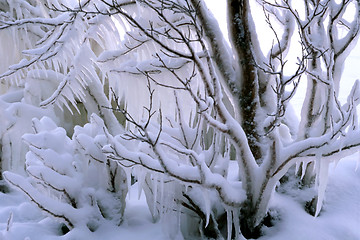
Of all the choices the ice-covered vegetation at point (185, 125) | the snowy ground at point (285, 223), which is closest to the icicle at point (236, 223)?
the ice-covered vegetation at point (185, 125)

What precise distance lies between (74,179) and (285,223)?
2.09 m

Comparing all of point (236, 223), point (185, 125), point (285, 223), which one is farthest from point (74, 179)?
point (285, 223)

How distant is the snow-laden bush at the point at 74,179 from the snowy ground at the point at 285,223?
18cm

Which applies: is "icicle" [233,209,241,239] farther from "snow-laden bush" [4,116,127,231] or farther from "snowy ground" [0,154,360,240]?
"snow-laden bush" [4,116,127,231]

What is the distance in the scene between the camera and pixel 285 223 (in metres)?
3.47

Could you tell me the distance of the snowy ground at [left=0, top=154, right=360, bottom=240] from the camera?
3324 millimetres

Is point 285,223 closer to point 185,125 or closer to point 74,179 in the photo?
point 185,125

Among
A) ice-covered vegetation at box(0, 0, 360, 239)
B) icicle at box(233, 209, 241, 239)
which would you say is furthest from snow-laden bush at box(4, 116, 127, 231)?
icicle at box(233, 209, 241, 239)

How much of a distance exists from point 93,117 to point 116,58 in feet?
2.80

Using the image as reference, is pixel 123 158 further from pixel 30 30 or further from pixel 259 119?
pixel 30 30

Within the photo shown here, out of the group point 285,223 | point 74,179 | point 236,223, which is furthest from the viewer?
point 74,179

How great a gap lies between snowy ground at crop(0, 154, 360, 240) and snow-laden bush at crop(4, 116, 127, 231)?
18 cm

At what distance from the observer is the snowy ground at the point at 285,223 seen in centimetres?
332

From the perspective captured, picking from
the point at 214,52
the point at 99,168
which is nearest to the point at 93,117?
the point at 99,168
